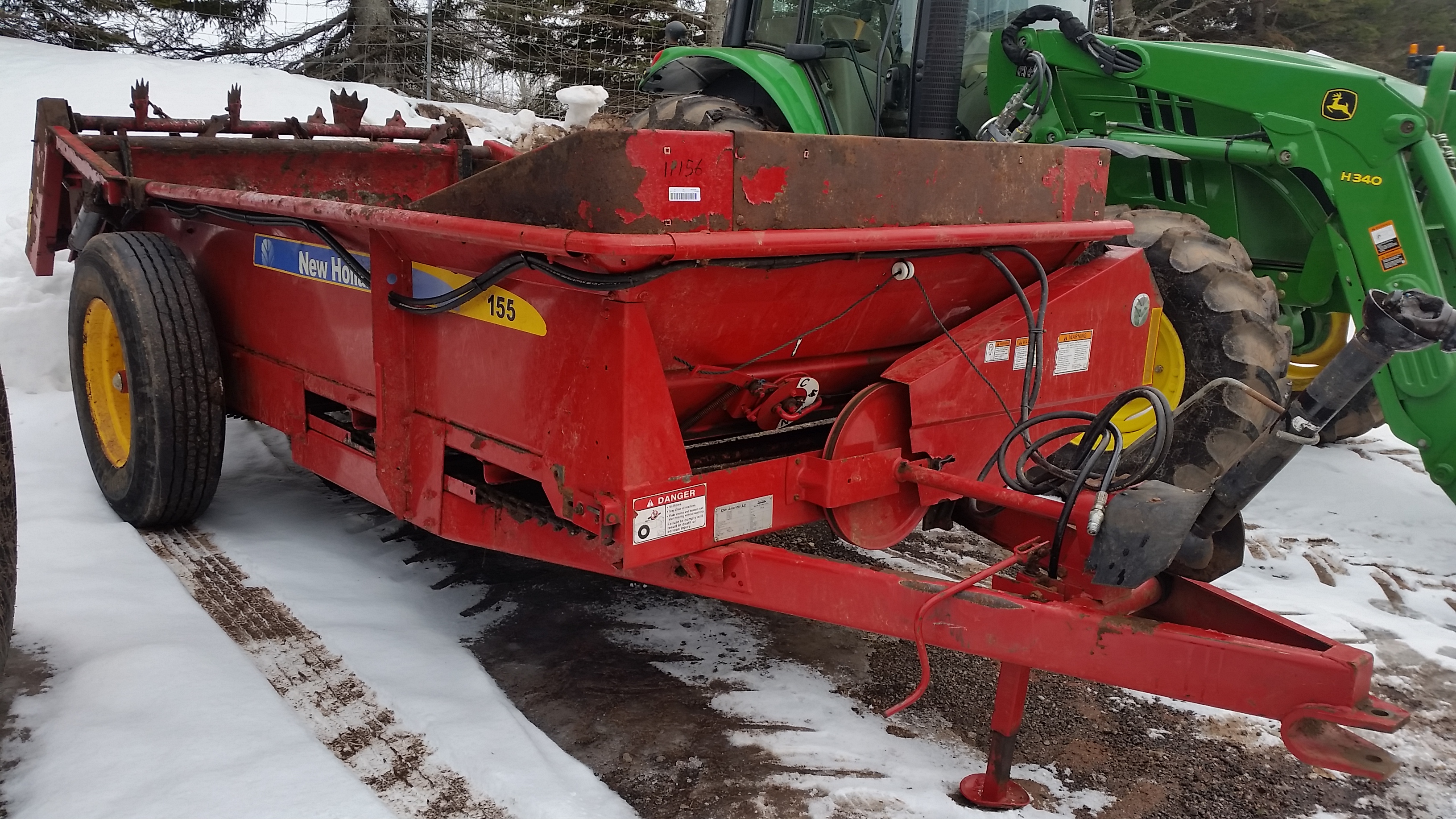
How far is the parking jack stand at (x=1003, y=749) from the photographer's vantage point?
2.54 m

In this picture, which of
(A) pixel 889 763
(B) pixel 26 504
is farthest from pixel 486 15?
(A) pixel 889 763

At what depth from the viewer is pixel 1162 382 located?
15.1 ft

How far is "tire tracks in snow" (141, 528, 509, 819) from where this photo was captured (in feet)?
8.26

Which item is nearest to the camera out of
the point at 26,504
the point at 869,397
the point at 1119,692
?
the point at 869,397

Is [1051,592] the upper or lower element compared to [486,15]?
lower

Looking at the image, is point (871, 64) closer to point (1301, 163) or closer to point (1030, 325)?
point (1301, 163)

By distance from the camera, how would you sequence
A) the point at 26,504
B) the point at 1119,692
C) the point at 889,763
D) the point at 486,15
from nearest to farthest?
1. the point at 889,763
2. the point at 1119,692
3. the point at 26,504
4. the point at 486,15

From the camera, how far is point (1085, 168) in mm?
3346

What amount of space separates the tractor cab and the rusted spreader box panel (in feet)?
5.72

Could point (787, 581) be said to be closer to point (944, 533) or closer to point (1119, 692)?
point (1119, 692)

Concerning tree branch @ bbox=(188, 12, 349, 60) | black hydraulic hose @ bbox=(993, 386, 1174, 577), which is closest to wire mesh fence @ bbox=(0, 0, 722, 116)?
tree branch @ bbox=(188, 12, 349, 60)

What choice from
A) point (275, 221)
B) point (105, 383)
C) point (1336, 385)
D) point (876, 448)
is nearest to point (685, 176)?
point (876, 448)

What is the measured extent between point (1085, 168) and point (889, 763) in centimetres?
185

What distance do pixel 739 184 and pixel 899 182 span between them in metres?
0.51
